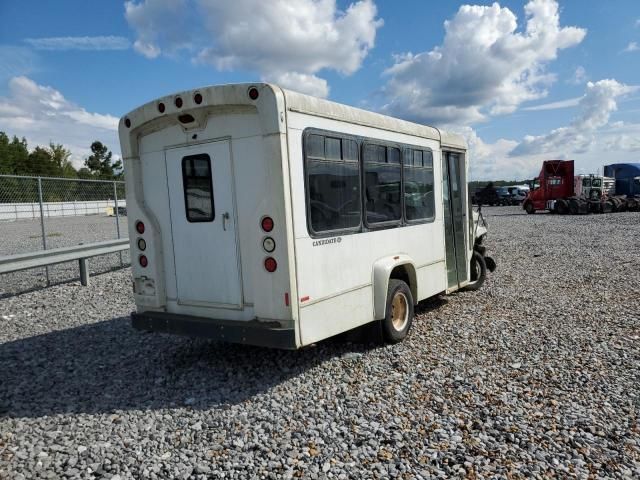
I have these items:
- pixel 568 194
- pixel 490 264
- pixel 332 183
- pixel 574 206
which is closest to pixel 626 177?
pixel 568 194

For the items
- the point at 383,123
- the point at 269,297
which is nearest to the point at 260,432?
the point at 269,297

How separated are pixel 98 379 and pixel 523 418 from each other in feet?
13.1

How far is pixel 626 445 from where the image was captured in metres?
3.38

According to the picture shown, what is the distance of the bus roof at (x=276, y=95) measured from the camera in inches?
172

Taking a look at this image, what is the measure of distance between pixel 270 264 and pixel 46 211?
9.63 metres

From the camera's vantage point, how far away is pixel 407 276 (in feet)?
20.5

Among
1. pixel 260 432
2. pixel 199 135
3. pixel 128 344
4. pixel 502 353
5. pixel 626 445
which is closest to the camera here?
pixel 626 445

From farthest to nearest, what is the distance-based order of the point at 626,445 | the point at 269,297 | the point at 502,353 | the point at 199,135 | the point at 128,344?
1. the point at 128,344
2. the point at 502,353
3. the point at 199,135
4. the point at 269,297
5. the point at 626,445

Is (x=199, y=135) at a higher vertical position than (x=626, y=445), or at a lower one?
higher

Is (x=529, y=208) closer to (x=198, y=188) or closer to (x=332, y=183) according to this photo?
(x=332, y=183)

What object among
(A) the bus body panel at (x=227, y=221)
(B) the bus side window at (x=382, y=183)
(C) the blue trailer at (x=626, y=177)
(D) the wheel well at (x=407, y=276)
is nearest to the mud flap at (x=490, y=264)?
(D) the wheel well at (x=407, y=276)

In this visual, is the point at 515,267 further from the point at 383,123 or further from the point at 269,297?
the point at 269,297

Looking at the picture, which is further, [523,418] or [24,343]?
[24,343]

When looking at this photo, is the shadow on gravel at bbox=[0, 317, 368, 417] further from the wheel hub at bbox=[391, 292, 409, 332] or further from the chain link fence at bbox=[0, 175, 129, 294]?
the chain link fence at bbox=[0, 175, 129, 294]
